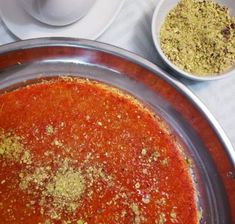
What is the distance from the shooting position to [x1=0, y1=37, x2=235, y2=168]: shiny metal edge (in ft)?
3.50

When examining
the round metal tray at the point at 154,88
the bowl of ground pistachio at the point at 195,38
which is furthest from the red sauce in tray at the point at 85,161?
the bowl of ground pistachio at the point at 195,38

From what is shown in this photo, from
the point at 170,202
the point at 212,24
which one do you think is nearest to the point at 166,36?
the point at 212,24

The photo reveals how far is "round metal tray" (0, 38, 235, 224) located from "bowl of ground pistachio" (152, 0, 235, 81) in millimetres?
51

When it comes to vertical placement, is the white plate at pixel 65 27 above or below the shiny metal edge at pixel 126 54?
above

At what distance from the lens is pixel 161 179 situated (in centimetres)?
106

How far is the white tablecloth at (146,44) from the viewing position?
1.13 m

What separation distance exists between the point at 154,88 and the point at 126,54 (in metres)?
0.09

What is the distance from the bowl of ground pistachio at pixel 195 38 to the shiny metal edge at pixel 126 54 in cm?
3

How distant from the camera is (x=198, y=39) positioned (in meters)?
1.11

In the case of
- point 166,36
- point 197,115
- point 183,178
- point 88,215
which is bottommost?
point 88,215

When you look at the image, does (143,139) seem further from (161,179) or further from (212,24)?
(212,24)

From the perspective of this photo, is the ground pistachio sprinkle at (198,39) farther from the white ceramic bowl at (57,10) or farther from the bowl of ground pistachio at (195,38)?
the white ceramic bowl at (57,10)

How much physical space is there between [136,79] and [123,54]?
0.06m

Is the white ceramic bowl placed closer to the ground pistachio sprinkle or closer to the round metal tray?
the round metal tray
